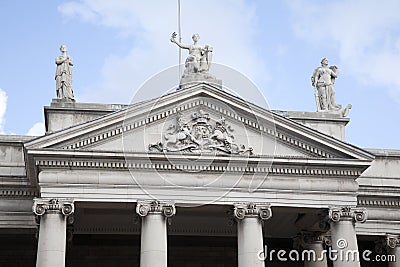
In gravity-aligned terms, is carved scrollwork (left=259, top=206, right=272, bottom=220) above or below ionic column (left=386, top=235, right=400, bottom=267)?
above

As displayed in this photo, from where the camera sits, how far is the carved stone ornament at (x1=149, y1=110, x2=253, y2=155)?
31750 millimetres

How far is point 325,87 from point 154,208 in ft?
41.8

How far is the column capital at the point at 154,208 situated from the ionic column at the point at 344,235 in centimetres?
719

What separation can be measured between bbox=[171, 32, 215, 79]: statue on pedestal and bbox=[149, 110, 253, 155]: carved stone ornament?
11.2 ft

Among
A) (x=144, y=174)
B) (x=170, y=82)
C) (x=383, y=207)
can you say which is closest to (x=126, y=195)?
(x=144, y=174)

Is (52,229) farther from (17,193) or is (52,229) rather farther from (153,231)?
(17,193)

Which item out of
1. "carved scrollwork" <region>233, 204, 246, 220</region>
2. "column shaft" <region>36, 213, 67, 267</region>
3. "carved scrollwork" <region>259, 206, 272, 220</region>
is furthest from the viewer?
"carved scrollwork" <region>259, 206, 272, 220</region>

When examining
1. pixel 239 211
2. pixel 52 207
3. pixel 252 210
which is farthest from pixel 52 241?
pixel 252 210

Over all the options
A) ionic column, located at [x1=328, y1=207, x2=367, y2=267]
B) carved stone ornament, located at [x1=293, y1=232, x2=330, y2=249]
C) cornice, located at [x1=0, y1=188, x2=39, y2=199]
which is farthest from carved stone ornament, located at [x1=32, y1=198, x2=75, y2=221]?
carved stone ornament, located at [x1=293, y1=232, x2=330, y2=249]

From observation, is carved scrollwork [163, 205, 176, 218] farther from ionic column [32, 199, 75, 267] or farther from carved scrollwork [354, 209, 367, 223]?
carved scrollwork [354, 209, 367, 223]

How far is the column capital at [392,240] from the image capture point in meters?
35.9

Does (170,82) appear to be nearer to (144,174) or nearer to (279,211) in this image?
(144,174)

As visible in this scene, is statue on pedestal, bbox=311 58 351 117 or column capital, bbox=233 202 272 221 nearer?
column capital, bbox=233 202 272 221

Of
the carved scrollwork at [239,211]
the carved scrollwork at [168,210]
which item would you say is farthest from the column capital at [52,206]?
the carved scrollwork at [239,211]
